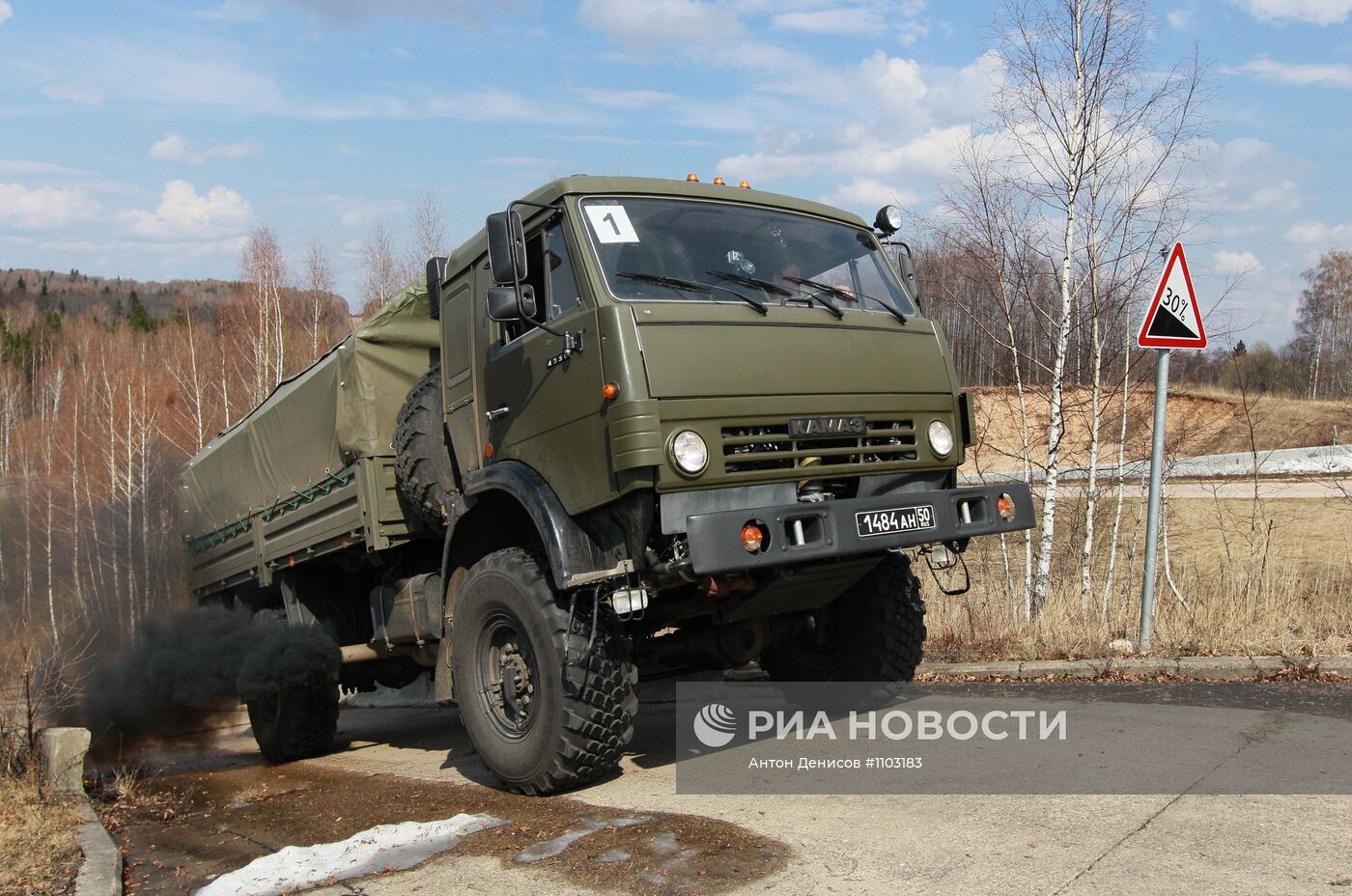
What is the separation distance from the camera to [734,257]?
18.2ft

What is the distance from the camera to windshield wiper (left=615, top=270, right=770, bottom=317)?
17.0ft

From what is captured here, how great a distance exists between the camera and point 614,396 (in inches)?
189

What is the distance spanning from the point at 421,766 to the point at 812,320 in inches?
157

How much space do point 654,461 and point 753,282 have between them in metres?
1.31

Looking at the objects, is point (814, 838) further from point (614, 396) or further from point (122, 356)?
point (122, 356)

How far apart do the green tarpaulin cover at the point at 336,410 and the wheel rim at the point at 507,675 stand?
1861mm

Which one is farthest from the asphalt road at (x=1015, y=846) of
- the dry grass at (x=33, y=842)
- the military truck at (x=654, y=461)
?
the dry grass at (x=33, y=842)

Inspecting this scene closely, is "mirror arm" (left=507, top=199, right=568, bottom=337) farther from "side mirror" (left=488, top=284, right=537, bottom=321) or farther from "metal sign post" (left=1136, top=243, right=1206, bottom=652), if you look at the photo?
"metal sign post" (left=1136, top=243, right=1206, bottom=652)

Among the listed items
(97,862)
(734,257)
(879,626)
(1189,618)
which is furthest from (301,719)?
(1189,618)

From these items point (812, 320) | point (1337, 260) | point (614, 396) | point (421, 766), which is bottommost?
point (421, 766)

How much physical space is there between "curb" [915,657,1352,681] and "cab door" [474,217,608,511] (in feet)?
12.7

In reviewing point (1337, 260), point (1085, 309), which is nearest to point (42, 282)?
point (1337, 260)

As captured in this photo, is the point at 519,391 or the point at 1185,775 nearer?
the point at 1185,775

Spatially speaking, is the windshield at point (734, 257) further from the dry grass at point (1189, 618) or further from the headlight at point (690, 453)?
the dry grass at point (1189, 618)
